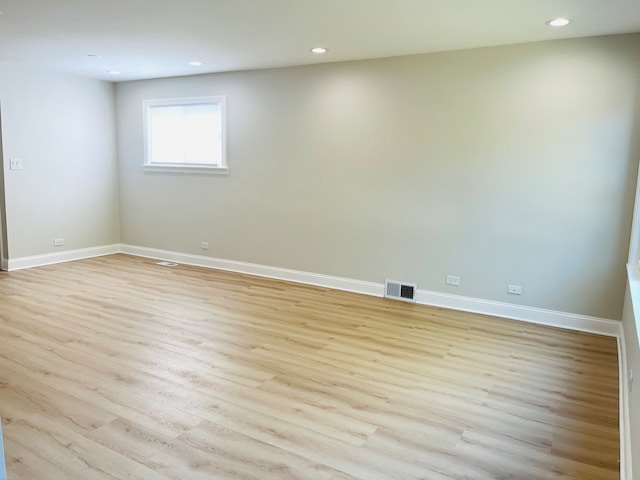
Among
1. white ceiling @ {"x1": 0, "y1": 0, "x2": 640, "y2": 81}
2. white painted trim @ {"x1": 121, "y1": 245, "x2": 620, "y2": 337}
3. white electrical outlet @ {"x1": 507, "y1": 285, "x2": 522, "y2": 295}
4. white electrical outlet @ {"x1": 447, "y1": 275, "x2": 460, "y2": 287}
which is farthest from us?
white electrical outlet @ {"x1": 447, "y1": 275, "x2": 460, "y2": 287}

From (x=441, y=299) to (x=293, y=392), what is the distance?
7.90 feet

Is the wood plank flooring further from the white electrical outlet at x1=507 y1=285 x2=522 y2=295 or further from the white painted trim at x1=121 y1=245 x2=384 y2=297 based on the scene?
the white painted trim at x1=121 y1=245 x2=384 y2=297

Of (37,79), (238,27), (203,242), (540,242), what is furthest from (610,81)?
(37,79)

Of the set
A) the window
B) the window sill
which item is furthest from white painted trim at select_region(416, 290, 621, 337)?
the window

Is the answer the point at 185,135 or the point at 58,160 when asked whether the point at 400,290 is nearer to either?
the point at 185,135

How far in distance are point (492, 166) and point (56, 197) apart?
5543mm

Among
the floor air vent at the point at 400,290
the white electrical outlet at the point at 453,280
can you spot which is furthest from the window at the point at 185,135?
the white electrical outlet at the point at 453,280

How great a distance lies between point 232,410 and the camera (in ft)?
8.64

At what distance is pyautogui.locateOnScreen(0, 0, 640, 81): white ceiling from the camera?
3211 millimetres

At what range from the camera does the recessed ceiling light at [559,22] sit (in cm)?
341

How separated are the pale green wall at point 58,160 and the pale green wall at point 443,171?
120 centimetres

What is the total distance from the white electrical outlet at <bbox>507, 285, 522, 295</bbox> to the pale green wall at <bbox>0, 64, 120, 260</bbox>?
5675 millimetres

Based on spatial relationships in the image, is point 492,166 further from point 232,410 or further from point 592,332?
point 232,410

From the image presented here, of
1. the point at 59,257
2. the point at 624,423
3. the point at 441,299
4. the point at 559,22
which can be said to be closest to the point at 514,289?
the point at 441,299
